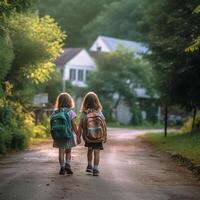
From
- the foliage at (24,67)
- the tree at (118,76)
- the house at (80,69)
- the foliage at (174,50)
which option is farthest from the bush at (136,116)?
the foliage at (24,67)

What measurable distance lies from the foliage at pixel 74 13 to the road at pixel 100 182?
8680 centimetres

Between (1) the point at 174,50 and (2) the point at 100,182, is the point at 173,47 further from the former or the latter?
(2) the point at 100,182

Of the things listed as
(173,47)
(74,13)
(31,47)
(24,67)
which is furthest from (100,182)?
(74,13)

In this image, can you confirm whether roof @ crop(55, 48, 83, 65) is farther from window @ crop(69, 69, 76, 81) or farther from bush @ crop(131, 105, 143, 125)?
bush @ crop(131, 105, 143, 125)

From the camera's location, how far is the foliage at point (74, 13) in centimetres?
10606

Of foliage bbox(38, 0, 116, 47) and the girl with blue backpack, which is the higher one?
foliage bbox(38, 0, 116, 47)

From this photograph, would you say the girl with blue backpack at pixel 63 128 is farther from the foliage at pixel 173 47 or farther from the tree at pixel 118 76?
the tree at pixel 118 76

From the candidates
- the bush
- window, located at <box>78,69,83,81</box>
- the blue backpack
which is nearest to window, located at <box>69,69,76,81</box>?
window, located at <box>78,69,83,81</box>

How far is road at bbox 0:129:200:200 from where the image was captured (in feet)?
38.1

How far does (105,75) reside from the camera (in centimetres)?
6788

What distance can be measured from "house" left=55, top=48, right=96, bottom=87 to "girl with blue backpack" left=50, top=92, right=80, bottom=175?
211 feet

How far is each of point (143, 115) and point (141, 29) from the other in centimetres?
4162

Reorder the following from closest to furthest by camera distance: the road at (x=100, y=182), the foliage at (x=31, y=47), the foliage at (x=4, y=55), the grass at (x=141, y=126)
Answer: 1. the road at (x=100, y=182)
2. the foliage at (x=4, y=55)
3. the foliage at (x=31, y=47)
4. the grass at (x=141, y=126)

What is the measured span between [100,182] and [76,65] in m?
67.2
